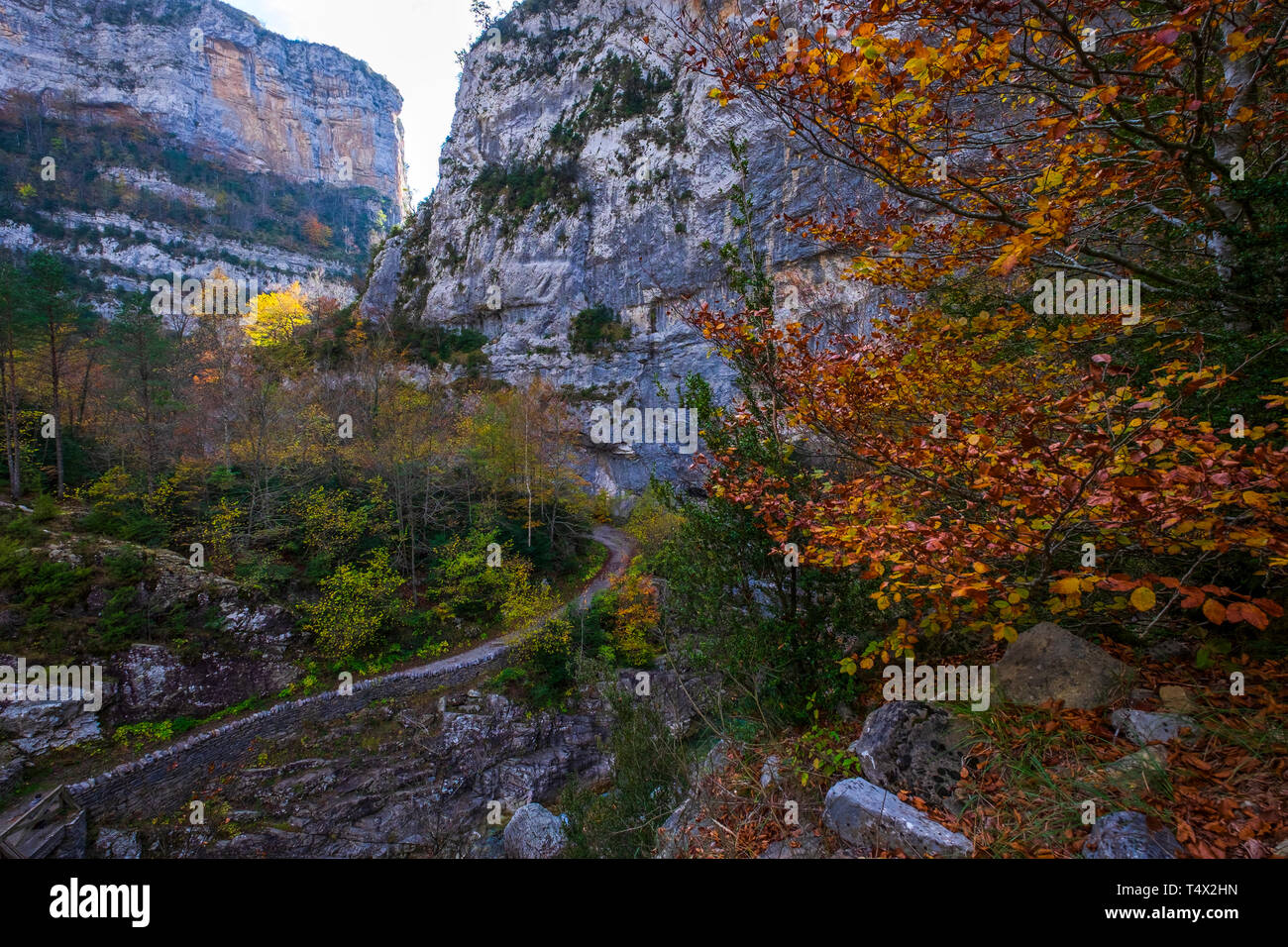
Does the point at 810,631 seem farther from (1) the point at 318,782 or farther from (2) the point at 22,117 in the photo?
(2) the point at 22,117

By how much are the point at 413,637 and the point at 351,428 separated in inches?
348

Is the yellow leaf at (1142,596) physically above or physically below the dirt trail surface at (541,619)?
above

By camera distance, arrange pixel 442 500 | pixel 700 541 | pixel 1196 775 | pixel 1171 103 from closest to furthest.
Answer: pixel 1196 775 → pixel 1171 103 → pixel 700 541 → pixel 442 500

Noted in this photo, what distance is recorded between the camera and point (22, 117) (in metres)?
55.2

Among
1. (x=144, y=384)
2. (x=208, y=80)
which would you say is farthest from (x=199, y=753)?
(x=208, y=80)

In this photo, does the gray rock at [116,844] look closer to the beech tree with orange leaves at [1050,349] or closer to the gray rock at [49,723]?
the gray rock at [49,723]

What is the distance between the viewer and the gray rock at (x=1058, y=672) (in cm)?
333

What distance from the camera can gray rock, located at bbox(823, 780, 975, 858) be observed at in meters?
2.77

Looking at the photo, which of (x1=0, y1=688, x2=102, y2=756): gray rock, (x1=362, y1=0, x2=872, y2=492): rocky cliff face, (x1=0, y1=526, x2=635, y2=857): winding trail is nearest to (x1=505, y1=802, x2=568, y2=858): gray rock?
(x1=0, y1=526, x2=635, y2=857): winding trail

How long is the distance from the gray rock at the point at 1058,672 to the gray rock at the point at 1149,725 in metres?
0.23

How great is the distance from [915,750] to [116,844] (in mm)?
16329

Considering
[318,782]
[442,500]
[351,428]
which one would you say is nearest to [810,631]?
[318,782]

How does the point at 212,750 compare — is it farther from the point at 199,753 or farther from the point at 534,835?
the point at 534,835

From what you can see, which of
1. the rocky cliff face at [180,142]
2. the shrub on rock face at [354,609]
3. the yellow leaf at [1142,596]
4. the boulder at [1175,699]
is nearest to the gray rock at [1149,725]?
the boulder at [1175,699]
